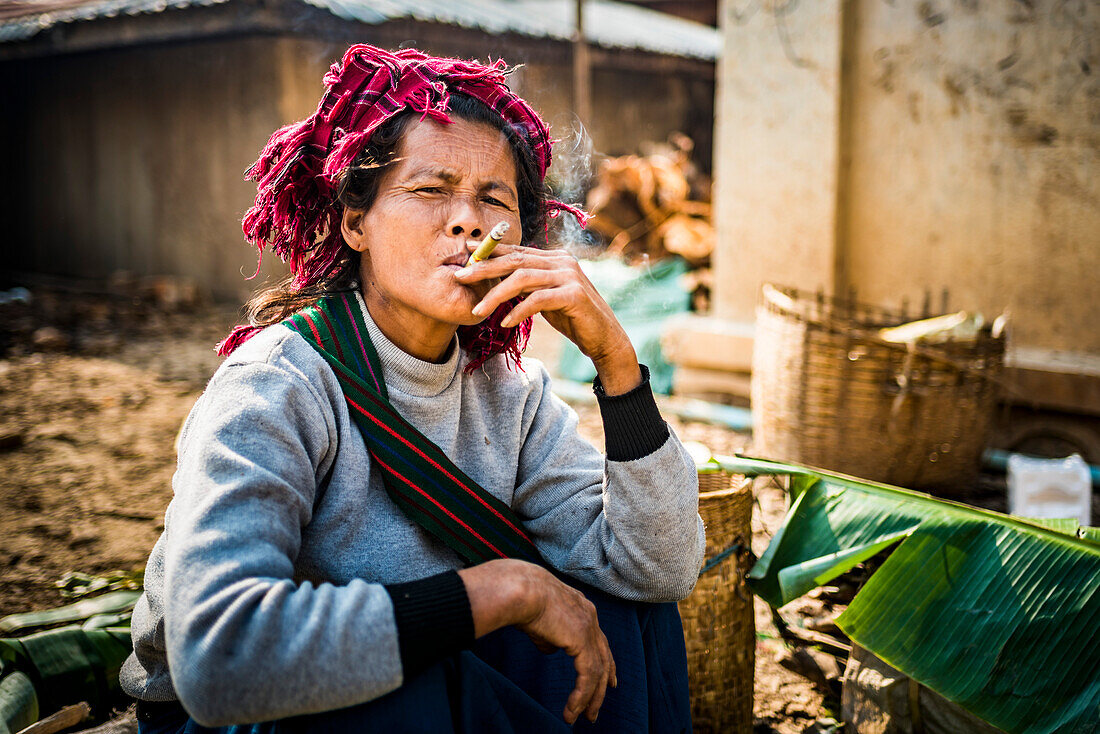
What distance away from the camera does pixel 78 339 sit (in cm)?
747

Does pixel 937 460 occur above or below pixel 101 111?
below

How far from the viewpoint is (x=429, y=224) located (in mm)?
1675

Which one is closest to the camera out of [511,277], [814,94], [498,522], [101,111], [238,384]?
[238,384]

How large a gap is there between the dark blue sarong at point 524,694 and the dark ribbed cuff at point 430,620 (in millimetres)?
60

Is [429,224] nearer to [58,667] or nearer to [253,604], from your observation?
[253,604]

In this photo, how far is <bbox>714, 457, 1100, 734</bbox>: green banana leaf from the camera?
1839mm

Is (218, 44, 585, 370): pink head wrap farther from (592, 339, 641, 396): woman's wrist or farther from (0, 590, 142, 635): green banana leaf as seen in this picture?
(0, 590, 142, 635): green banana leaf

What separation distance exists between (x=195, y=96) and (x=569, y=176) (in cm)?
831

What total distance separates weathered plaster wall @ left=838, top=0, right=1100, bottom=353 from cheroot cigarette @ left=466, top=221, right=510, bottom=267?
369 centimetres

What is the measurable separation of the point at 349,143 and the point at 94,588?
193 centimetres

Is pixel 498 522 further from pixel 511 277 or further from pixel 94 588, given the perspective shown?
pixel 94 588

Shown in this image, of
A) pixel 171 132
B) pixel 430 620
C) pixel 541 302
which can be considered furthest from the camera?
pixel 171 132

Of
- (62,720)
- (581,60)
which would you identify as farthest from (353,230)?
(581,60)

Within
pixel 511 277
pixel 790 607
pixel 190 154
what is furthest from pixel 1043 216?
pixel 190 154
